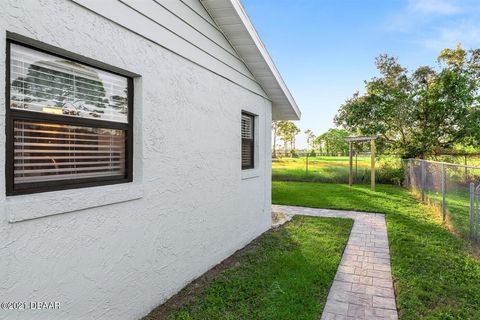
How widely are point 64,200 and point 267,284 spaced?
9.10 ft

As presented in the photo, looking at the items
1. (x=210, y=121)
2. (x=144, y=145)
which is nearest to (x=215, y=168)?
(x=210, y=121)

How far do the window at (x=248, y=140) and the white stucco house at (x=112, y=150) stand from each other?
1160mm

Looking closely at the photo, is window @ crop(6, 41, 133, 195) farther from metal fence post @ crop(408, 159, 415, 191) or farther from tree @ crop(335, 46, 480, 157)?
tree @ crop(335, 46, 480, 157)

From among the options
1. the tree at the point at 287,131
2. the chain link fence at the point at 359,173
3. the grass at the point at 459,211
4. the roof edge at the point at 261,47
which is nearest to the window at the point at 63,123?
the roof edge at the point at 261,47

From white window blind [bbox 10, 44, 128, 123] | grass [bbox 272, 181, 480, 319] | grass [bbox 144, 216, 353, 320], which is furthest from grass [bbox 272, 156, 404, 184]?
white window blind [bbox 10, 44, 128, 123]

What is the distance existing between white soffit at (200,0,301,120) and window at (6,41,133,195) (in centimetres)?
195

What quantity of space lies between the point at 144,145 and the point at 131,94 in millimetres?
543

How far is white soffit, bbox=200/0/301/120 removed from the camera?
13.8 ft

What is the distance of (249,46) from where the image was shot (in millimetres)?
5016

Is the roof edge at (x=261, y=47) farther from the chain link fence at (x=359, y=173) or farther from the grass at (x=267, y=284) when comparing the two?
the chain link fence at (x=359, y=173)

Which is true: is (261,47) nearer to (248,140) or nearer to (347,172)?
(248,140)

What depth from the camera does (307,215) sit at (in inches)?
333

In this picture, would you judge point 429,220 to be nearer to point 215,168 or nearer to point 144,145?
point 215,168

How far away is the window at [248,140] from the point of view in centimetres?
613
